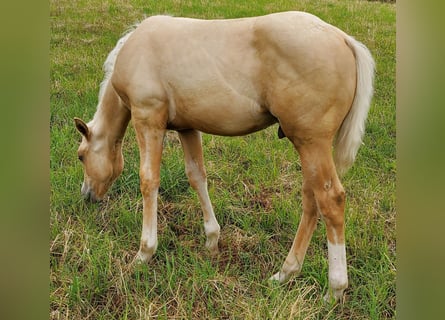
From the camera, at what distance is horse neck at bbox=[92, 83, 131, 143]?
311 centimetres

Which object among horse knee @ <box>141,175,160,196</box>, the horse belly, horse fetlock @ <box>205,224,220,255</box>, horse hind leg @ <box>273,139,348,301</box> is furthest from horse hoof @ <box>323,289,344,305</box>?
horse knee @ <box>141,175,160,196</box>

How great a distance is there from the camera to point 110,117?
3.14 m

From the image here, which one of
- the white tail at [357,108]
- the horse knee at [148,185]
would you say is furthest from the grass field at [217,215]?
the white tail at [357,108]

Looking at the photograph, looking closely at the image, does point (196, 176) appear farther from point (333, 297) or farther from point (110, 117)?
point (333, 297)

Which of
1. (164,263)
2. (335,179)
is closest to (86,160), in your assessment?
(164,263)

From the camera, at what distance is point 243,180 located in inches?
144

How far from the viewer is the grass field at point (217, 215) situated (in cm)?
260

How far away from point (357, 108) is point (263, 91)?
54 cm

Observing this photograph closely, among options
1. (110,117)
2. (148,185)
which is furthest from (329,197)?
(110,117)

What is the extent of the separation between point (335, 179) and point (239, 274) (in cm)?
96

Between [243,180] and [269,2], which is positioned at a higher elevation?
[269,2]

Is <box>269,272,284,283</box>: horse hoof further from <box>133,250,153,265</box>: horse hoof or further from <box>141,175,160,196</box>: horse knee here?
<box>141,175,160,196</box>: horse knee
